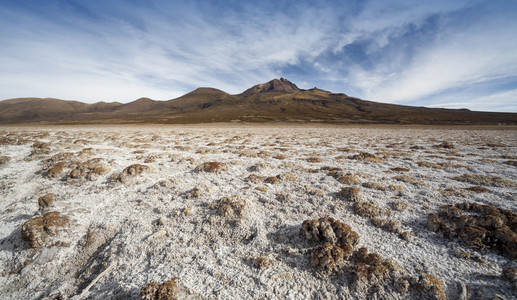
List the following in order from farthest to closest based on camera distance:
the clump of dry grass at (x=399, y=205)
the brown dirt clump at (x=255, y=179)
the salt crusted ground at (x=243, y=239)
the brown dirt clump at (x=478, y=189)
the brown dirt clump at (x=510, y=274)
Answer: the brown dirt clump at (x=255, y=179), the brown dirt clump at (x=478, y=189), the clump of dry grass at (x=399, y=205), the salt crusted ground at (x=243, y=239), the brown dirt clump at (x=510, y=274)

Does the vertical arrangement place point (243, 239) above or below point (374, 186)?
below

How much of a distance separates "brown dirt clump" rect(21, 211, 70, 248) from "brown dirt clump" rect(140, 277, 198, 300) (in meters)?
3.09

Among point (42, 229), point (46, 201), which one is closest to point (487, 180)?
point (42, 229)

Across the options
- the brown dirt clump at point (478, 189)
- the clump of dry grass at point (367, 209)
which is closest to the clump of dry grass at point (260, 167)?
the clump of dry grass at point (367, 209)

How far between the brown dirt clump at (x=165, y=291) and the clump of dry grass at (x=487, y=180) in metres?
9.08

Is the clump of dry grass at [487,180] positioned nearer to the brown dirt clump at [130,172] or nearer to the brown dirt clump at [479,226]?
the brown dirt clump at [479,226]

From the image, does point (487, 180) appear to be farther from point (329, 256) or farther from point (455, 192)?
point (329, 256)

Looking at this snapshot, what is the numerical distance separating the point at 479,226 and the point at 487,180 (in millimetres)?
4408

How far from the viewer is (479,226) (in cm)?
391

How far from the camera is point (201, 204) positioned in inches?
216

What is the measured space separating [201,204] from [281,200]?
2.21 metres

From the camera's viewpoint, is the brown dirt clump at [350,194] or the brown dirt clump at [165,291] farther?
the brown dirt clump at [350,194]

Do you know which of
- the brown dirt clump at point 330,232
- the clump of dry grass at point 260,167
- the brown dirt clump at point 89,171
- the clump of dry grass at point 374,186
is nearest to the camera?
the brown dirt clump at point 330,232

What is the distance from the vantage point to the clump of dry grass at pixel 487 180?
6.40 metres
